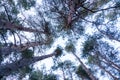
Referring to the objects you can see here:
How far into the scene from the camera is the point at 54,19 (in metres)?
13.8

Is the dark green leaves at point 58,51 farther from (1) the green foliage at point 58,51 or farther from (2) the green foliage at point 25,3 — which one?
(2) the green foliage at point 25,3

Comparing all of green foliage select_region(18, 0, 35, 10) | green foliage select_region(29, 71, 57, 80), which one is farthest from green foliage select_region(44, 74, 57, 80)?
green foliage select_region(18, 0, 35, 10)

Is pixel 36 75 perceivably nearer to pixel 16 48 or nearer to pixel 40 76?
pixel 40 76

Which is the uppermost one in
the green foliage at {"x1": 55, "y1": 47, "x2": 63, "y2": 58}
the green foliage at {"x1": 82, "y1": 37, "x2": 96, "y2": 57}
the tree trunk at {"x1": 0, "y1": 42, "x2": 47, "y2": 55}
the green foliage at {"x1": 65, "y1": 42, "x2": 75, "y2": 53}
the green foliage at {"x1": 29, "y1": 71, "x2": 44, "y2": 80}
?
the tree trunk at {"x1": 0, "y1": 42, "x2": 47, "y2": 55}

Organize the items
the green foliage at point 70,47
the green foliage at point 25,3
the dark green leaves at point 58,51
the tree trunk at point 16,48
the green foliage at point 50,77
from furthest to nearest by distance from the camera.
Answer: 1. the dark green leaves at point 58,51
2. the green foliage at point 70,47
3. the green foliage at point 50,77
4. the green foliage at point 25,3
5. the tree trunk at point 16,48

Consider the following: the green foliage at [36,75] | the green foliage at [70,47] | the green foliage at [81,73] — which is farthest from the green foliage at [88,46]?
Result: the green foliage at [36,75]

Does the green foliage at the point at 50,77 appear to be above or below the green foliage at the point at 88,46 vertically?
below

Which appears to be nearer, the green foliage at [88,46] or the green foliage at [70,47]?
the green foliage at [88,46]

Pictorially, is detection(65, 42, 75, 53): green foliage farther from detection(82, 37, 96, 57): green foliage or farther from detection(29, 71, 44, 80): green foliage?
detection(29, 71, 44, 80): green foliage

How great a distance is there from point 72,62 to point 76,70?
974 mm

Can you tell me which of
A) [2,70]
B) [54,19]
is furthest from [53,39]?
[2,70]

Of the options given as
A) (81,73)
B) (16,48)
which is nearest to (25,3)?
(16,48)

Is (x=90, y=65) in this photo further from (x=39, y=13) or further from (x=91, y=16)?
(x=39, y=13)

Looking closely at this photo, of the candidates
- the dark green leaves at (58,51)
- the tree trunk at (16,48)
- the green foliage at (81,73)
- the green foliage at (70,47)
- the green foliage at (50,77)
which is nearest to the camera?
the tree trunk at (16,48)
